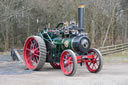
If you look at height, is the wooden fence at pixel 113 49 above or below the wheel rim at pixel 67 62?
below

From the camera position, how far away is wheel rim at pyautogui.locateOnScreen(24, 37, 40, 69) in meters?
8.78

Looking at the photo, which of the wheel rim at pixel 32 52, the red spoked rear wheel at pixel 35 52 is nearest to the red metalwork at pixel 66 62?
the red spoked rear wheel at pixel 35 52

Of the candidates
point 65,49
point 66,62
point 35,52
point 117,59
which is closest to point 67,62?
point 66,62

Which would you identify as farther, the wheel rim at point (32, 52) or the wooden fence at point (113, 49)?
the wooden fence at point (113, 49)

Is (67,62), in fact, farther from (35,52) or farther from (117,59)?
(117,59)

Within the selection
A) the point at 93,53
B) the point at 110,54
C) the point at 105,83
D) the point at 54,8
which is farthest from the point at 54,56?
the point at 54,8

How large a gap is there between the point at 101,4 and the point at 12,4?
353 inches

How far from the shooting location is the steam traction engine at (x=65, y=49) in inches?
297

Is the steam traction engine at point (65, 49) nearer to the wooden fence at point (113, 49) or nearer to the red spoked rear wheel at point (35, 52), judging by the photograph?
the red spoked rear wheel at point (35, 52)

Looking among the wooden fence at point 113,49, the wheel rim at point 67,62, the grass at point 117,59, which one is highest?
the wheel rim at point 67,62

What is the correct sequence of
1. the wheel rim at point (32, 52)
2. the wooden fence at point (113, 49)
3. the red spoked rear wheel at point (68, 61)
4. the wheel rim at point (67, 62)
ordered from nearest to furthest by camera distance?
the red spoked rear wheel at point (68, 61), the wheel rim at point (67, 62), the wheel rim at point (32, 52), the wooden fence at point (113, 49)

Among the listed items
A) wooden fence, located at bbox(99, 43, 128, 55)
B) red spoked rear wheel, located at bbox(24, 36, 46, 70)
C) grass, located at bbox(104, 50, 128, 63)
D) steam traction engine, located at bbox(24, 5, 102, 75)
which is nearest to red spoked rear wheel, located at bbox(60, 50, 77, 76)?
steam traction engine, located at bbox(24, 5, 102, 75)

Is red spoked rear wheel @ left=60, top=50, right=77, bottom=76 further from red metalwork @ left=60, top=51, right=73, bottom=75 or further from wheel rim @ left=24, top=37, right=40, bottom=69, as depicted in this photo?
wheel rim @ left=24, top=37, right=40, bottom=69

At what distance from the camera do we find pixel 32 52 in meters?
8.85
